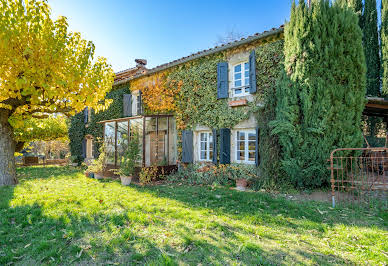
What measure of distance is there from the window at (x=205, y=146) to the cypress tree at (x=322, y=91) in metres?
3.54

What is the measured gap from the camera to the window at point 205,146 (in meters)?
9.54

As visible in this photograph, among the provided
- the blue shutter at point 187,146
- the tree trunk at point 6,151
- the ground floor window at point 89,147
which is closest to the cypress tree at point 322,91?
the blue shutter at point 187,146

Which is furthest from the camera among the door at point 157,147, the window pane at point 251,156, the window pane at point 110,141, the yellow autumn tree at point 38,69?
the window pane at point 110,141

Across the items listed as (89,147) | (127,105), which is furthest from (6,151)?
(89,147)

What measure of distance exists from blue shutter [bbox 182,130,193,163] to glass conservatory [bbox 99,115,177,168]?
0.92m

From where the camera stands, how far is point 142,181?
26.9 feet

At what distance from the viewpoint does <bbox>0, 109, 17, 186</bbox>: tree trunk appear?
7641 millimetres

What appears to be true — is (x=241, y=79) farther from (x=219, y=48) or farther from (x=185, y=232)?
(x=185, y=232)

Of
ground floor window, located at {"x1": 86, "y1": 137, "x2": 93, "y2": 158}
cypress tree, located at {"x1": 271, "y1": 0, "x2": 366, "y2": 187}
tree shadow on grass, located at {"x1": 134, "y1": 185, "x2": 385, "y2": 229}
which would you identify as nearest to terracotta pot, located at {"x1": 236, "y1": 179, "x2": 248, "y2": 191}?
tree shadow on grass, located at {"x1": 134, "y1": 185, "x2": 385, "y2": 229}

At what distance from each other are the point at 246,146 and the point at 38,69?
7394mm

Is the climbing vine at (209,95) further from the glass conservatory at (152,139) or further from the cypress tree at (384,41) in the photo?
the cypress tree at (384,41)

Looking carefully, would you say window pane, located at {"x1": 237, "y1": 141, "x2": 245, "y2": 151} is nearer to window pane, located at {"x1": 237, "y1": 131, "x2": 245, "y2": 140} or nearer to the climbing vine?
window pane, located at {"x1": 237, "y1": 131, "x2": 245, "y2": 140}

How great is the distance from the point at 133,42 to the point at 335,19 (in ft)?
28.4

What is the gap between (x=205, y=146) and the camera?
9.75m
